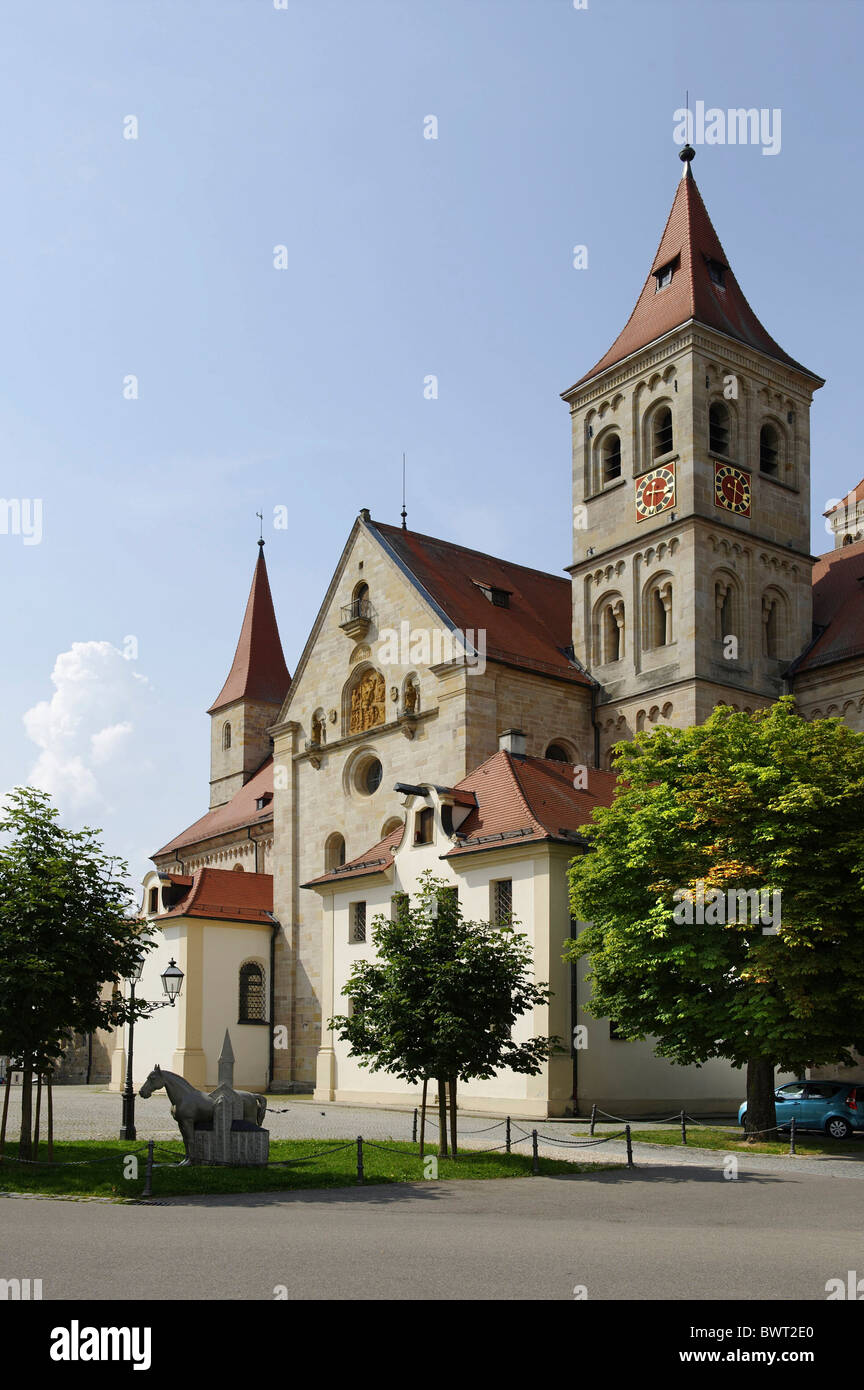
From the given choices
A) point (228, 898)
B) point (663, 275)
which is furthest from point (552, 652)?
point (663, 275)

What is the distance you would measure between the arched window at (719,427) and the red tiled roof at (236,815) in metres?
22.9

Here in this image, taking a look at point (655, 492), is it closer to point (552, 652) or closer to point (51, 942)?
point (552, 652)

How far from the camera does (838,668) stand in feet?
133

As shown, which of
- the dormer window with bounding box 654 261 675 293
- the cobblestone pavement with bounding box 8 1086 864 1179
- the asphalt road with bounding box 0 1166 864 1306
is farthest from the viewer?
the dormer window with bounding box 654 261 675 293

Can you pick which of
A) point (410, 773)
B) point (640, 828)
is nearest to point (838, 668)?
point (410, 773)

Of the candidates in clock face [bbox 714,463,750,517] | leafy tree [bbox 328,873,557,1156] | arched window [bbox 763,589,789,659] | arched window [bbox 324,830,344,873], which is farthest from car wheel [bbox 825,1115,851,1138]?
clock face [bbox 714,463,750,517]

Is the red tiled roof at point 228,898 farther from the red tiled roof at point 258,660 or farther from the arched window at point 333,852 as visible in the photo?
the red tiled roof at point 258,660

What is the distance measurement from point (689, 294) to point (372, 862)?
74.2ft

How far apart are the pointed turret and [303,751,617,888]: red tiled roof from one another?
16761 mm

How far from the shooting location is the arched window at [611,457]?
1786 inches

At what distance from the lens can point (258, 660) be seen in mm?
69000

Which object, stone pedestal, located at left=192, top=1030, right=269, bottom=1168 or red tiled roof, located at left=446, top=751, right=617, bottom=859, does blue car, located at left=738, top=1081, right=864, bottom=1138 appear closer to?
red tiled roof, located at left=446, top=751, right=617, bottom=859

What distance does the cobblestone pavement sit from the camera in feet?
68.6
